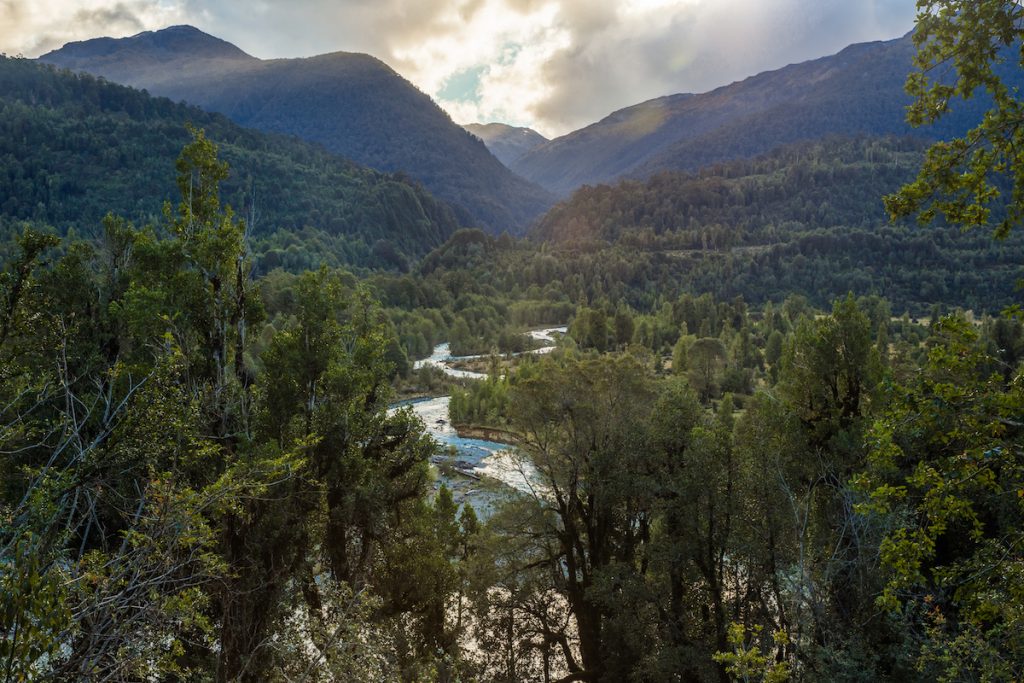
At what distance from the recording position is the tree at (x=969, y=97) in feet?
22.7

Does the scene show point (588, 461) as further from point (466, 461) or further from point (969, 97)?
point (466, 461)

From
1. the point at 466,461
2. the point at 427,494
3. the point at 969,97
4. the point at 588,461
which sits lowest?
the point at 466,461

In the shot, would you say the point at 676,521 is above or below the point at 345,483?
below

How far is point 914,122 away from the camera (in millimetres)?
7996

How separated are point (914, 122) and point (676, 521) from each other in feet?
57.5

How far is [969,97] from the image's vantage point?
6727 millimetres

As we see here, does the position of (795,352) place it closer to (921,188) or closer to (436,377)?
(921,188)

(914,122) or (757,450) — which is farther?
(757,450)

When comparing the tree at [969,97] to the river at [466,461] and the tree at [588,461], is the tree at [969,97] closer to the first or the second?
the tree at [588,461]

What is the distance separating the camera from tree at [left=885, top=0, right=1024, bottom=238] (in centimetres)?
693

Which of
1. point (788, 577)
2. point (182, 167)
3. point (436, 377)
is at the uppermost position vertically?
point (182, 167)

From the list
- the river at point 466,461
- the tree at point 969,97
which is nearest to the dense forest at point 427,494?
the tree at point 969,97

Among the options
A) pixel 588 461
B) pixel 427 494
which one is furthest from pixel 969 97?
pixel 427 494

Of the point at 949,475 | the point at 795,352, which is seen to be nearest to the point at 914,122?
the point at 949,475
